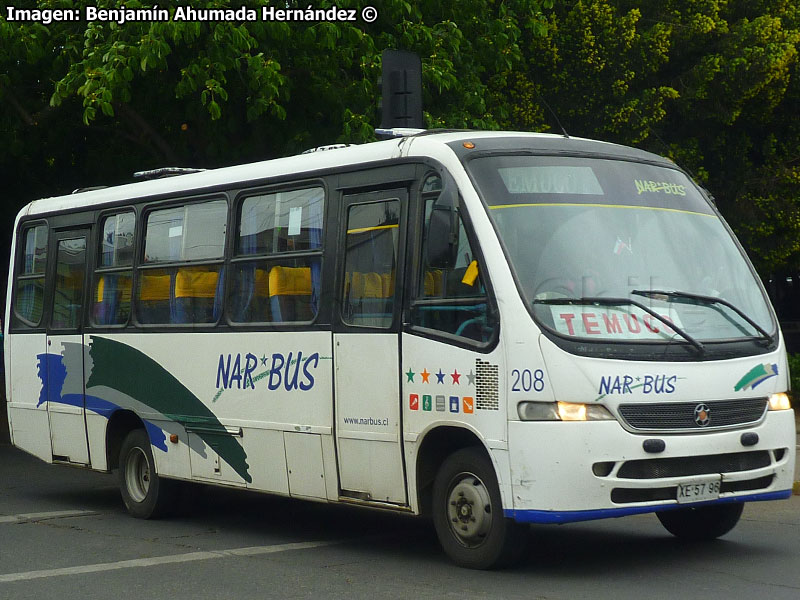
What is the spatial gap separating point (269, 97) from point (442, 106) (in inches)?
136

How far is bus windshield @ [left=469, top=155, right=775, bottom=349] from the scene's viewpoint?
310 inches

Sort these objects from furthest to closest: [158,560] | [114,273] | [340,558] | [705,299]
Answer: [114,273]
[158,560]
[340,558]
[705,299]

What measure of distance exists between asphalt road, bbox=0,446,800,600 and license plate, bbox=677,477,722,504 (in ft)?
1.49

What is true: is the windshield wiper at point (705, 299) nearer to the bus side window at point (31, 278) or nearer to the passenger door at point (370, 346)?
the passenger door at point (370, 346)

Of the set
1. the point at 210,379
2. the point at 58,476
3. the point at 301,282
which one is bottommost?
the point at 58,476

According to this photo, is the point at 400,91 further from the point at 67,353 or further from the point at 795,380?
the point at 795,380

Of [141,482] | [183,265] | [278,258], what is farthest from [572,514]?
[141,482]

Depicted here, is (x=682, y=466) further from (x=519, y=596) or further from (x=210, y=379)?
(x=210, y=379)

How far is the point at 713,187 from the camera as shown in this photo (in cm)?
2466

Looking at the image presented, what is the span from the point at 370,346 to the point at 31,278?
5648mm

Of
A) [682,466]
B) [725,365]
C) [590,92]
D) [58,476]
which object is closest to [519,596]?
[682,466]

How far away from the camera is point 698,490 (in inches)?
309

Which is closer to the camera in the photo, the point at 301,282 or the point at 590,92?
the point at 301,282

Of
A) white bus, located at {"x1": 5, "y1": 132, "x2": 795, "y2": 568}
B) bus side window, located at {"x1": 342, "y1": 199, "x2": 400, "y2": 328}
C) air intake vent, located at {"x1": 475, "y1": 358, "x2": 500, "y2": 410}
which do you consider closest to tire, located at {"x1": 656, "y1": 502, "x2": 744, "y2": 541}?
white bus, located at {"x1": 5, "y1": 132, "x2": 795, "y2": 568}
